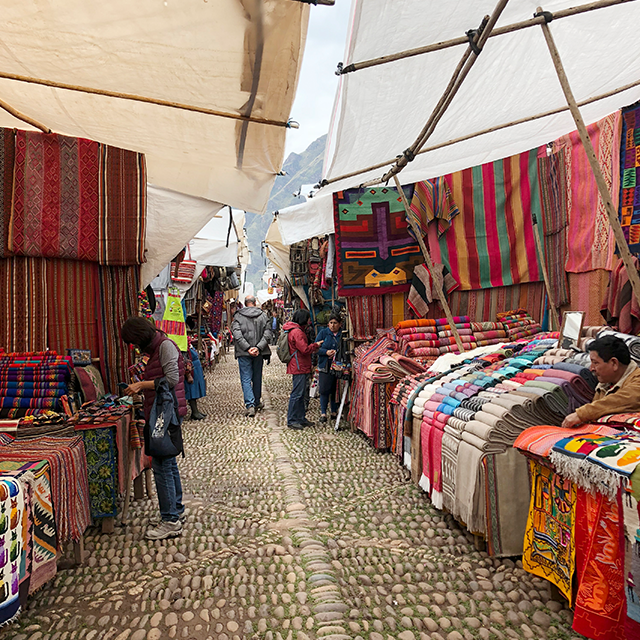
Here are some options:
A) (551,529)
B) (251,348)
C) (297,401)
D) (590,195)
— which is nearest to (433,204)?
(590,195)

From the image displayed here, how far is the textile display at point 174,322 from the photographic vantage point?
6.98 meters

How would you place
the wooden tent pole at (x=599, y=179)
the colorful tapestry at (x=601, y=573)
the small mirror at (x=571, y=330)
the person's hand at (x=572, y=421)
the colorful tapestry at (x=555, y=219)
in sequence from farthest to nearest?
the colorful tapestry at (x=555, y=219), the small mirror at (x=571, y=330), the wooden tent pole at (x=599, y=179), the person's hand at (x=572, y=421), the colorful tapestry at (x=601, y=573)

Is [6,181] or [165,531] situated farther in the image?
[6,181]

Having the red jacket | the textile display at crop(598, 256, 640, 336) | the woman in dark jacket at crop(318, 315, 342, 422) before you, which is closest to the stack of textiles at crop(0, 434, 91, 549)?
the red jacket

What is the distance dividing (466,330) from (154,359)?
11.4ft

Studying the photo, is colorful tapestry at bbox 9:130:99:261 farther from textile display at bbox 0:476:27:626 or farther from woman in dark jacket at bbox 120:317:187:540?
textile display at bbox 0:476:27:626

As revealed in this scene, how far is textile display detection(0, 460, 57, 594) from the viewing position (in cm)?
237

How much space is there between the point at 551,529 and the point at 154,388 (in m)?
2.48

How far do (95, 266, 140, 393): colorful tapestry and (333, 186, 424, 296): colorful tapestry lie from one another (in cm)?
285

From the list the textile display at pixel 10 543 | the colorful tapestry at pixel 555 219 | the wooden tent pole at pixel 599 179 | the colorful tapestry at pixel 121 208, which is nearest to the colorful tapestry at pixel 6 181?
the colorful tapestry at pixel 121 208

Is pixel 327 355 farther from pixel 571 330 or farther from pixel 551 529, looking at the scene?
pixel 551 529

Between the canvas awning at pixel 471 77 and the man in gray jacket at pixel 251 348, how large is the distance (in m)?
3.00

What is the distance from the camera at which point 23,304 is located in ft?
12.0

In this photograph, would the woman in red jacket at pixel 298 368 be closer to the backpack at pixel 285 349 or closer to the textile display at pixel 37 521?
the backpack at pixel 285 349
